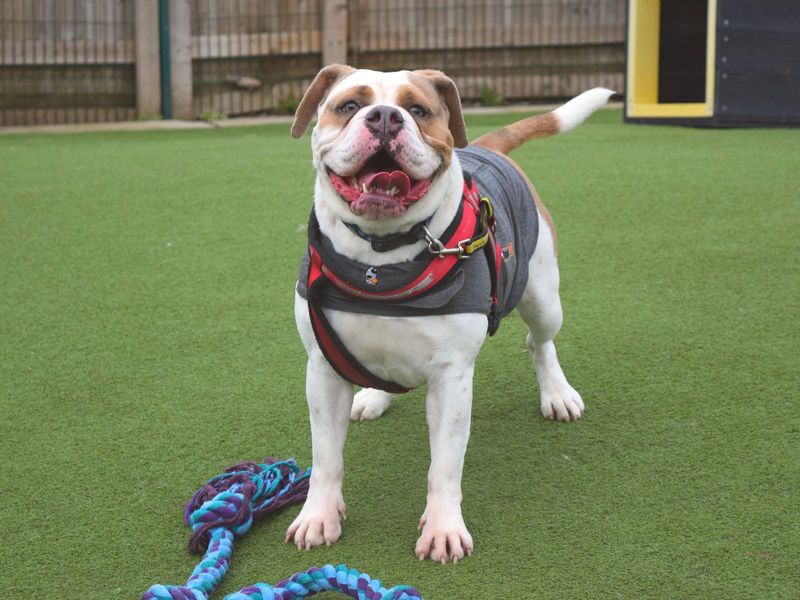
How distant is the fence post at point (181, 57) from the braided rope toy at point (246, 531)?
7.91 m

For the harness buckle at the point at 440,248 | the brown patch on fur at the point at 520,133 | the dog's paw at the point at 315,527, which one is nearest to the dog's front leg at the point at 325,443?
the dog's paw at the point at 315,527

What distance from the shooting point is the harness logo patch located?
2.46 m

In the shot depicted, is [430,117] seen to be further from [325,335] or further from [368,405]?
[368,405]

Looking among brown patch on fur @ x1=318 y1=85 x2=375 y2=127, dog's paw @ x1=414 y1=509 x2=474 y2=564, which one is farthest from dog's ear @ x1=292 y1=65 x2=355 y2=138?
dog's paw @ x1=414 y1=509 x2=474 y2=564

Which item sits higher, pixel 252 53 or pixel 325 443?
pixel 252 53

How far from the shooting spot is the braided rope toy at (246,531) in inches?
85.6

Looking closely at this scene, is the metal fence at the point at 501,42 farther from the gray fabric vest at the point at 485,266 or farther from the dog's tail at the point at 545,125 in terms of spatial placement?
the gray fabric vest at the point at 485,266

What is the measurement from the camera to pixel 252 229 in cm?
559

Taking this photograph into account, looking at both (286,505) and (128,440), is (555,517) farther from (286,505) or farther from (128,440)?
(128,440)

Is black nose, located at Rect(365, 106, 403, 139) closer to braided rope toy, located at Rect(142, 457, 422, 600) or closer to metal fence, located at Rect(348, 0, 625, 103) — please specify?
braided rope toy, located at Rect(142, 457, 422, 600)

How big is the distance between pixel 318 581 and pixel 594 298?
247 centimetres

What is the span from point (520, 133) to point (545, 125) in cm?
9

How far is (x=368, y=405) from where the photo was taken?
3.35 metres

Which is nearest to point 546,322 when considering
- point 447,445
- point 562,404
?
point 562,404
